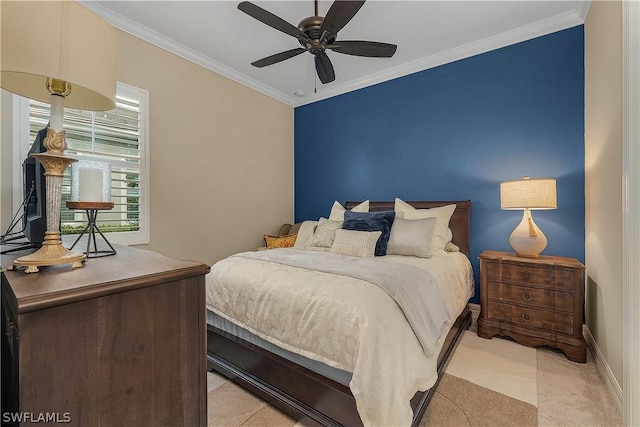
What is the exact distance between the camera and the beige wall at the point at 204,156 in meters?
2.87

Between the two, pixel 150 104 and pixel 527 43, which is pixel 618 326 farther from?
pixel 150 104

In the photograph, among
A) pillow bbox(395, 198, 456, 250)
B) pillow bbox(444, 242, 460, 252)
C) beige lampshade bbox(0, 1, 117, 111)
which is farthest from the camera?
pillow bbox(444, 242, 460, 252)

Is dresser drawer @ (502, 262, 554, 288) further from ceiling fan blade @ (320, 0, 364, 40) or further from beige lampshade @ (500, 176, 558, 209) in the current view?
A: ceiling fan blade @ (320, 0, 364, 40)

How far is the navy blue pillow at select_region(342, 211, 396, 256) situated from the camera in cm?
263

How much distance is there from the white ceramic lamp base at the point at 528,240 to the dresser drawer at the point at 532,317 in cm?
47

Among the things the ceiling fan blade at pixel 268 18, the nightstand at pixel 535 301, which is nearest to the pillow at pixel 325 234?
the nightstand at pixel 535 301

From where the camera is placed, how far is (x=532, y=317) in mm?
2332

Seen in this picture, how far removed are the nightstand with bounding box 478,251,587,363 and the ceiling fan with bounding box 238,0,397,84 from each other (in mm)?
2070

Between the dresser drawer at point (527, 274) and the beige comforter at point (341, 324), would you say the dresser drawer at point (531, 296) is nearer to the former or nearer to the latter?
the dresser drawer at point (527, 274)

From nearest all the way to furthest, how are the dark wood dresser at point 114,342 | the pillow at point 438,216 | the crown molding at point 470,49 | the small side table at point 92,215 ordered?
the dark wood dresser at point 114,342
the small side table at point 92,215
the crown molding at point 470,49
the pillow at point 438,216

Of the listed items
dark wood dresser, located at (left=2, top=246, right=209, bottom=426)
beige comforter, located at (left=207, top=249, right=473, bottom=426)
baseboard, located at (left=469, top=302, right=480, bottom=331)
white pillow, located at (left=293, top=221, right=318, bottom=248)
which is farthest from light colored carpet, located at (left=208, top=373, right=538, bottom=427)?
white pillow, located at (left=293, top=221, right=318, bottom=248)

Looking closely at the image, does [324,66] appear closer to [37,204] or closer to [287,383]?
[37,204]

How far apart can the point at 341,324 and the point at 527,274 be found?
6.22 feet

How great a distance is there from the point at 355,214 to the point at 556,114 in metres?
2.09
